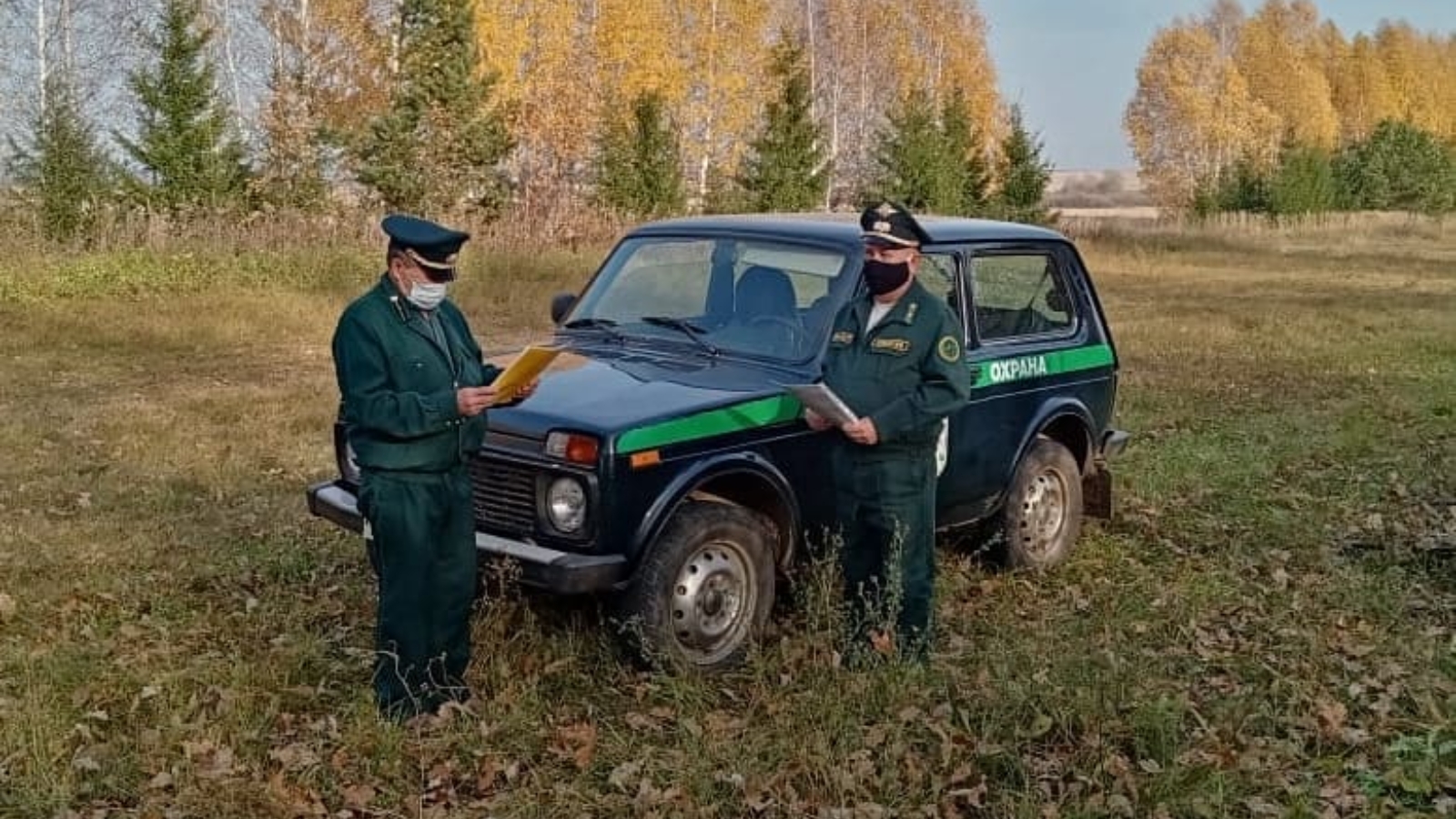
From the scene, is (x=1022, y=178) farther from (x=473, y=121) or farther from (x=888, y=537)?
(x=888, y=537)

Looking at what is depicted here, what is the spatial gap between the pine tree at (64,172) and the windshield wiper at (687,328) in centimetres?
1688

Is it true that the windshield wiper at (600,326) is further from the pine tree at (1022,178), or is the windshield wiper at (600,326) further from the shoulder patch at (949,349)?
the pine tree at (1022,178)

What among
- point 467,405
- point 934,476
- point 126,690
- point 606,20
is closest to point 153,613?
point 126,690

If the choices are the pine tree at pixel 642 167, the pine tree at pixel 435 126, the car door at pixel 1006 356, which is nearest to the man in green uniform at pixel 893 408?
the car door at pixel 1006 356

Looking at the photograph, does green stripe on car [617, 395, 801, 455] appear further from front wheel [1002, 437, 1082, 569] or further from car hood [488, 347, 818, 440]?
front wheel [1002, 437, 1082, 569]

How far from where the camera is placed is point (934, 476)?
5438 mm

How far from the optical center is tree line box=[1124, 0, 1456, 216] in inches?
1973

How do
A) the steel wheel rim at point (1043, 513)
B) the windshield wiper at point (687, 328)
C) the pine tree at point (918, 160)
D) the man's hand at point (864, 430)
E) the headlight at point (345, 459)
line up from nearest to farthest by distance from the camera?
the man's hand at point (864, 430), the headlight at point (345, 459), the windshield wiper at point (687, 328), the steel wheel rim at point (1043, 513), the pine tree at point (918, 160)

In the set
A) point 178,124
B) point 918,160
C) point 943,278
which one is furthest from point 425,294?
point 918,160

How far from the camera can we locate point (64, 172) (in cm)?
2075

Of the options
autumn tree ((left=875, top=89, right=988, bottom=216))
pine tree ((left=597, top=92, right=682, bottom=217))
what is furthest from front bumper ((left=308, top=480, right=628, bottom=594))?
autumn tree ((left=875, top=89, right=988, bottom=216))

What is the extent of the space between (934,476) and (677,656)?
49.6 inches

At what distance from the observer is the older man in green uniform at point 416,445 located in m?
4.48

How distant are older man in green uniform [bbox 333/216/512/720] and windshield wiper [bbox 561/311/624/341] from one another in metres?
1.34
